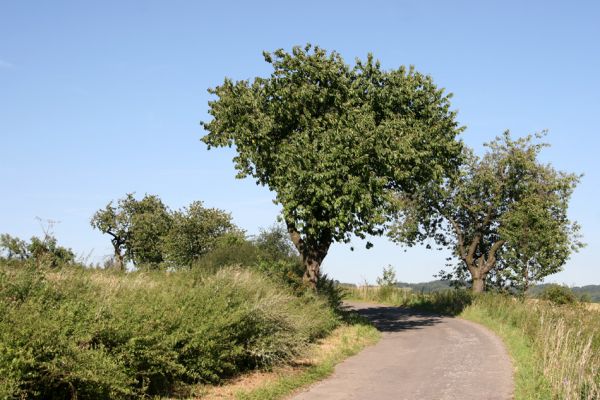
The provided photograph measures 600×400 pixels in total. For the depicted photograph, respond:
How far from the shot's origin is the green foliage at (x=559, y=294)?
40.8m

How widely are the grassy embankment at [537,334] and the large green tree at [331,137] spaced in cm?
746

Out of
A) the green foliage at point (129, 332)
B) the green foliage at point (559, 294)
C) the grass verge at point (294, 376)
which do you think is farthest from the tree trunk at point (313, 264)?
the green foliage at point (559, 294)

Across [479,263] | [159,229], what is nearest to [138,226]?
[159,229]

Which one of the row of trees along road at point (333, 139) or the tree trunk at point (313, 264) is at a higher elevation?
the row of trees along road at point (333, 139)

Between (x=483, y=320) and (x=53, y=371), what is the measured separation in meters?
25.0

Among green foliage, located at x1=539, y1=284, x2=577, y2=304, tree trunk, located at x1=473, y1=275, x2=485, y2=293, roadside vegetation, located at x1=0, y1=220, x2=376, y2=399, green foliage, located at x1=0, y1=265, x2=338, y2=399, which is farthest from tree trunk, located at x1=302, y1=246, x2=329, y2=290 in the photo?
tree trunk, located at x1=473, y1=275, x2=485, y2=293

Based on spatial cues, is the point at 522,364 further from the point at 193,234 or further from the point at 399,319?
the point at 193,234

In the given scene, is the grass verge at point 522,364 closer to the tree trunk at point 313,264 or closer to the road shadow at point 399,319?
the road shadow at point 399,319

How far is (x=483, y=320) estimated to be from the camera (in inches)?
1185

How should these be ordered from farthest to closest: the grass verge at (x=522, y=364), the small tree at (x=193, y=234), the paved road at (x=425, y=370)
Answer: the small tree at (x=193, y=234) → the paved road at (x=425, y=370) → the grass verge at (x=522, y=364)

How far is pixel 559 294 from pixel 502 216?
686 centimetres

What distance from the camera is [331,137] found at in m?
23.6

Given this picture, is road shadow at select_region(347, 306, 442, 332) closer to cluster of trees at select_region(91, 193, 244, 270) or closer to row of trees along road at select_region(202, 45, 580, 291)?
row of trees along road at select_region(202, 45, 580, 291)

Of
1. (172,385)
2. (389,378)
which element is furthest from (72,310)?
(389,378)
